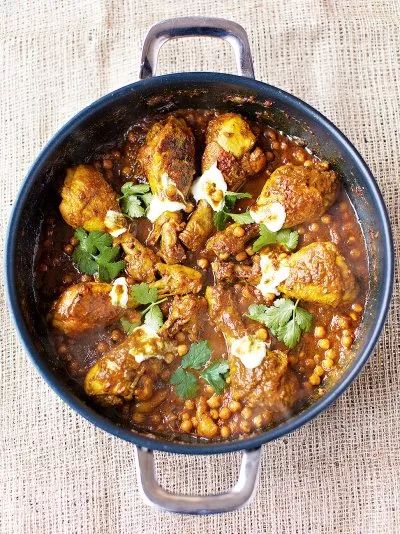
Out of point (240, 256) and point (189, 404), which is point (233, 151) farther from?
point (189, 404)

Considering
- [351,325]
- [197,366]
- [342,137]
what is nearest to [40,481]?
[197,366]

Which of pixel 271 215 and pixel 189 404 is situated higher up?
pixel 271 215

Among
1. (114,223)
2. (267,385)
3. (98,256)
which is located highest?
(114,223)

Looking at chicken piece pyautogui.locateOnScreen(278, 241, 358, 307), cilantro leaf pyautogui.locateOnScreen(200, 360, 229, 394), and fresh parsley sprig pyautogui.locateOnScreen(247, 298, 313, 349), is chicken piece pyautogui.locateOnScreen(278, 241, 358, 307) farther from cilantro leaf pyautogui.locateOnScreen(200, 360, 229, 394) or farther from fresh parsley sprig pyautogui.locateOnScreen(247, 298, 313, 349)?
cilantro leaf pyautogui.locateOnScreen(200, 360, 229, 394)

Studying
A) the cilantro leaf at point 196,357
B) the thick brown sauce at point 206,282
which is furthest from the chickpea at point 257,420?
the cilantro leaf at point 196,357

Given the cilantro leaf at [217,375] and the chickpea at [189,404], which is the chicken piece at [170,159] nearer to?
the cilantro leaf at [217,375]

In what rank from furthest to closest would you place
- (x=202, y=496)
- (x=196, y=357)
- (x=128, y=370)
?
1. (x=196, y=357)
2. (x=128, y=370)
3. (x=202, y=496)

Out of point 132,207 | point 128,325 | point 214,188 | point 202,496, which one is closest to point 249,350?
point 128,325

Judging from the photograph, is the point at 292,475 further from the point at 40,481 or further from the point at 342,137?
the point at 342,137
